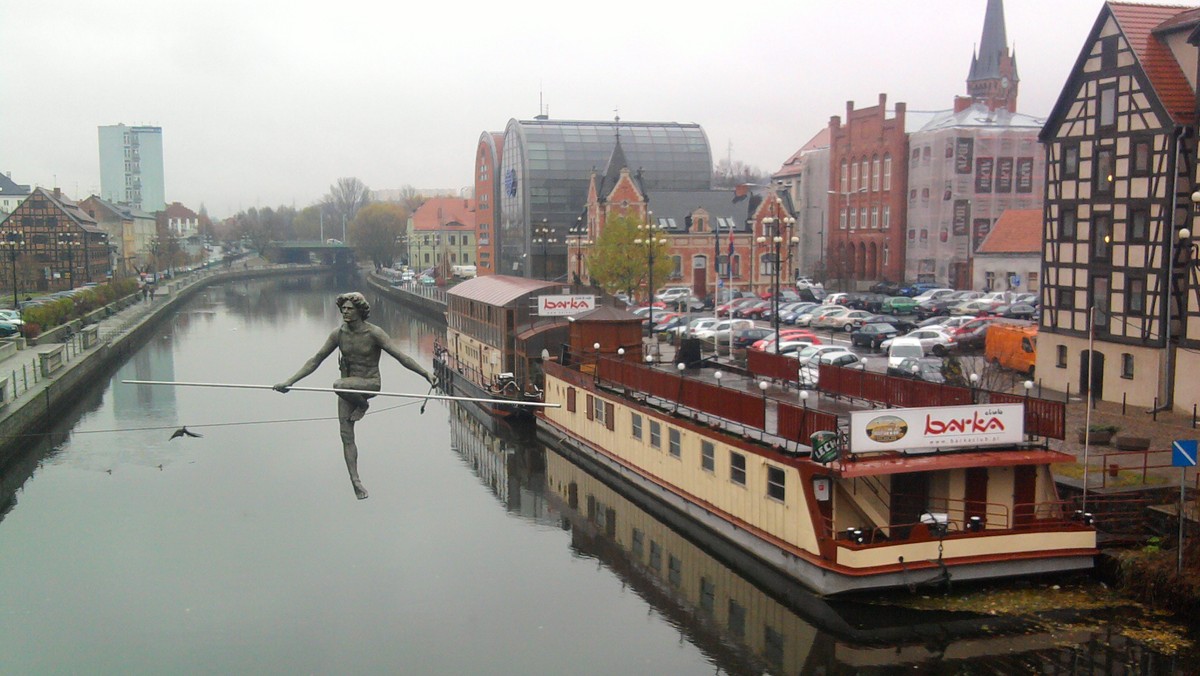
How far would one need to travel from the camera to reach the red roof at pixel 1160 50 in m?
27.9

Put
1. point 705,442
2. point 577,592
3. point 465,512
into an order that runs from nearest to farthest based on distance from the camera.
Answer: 1. point 577,592
2. point 705,442
3. point 465,512

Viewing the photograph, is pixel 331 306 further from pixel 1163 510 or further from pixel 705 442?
pixel 1163 510

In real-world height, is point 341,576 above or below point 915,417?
below

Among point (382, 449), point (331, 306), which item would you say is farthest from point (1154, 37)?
point (331, 306)

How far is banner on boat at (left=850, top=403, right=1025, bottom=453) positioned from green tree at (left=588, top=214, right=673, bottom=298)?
35611mm

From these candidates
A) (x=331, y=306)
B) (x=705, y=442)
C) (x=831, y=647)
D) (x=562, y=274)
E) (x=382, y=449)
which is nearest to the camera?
(x=831, y=647)

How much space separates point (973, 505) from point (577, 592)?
767 centimetres

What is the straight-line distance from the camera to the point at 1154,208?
28250mm

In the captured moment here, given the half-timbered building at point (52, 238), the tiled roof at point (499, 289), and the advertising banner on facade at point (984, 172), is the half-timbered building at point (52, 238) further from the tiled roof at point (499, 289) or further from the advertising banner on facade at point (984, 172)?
the advertising banner on facade at point (984, 172)

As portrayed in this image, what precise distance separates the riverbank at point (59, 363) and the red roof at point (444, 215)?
4629cm

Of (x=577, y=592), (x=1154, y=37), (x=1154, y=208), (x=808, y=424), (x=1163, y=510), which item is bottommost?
(x=577, y=592)

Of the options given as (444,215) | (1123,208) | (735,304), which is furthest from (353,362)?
(444,215)

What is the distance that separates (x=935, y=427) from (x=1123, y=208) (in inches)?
600

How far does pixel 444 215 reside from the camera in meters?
125
